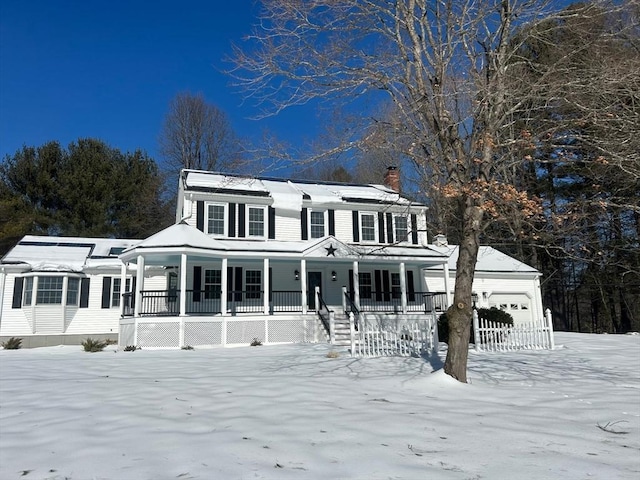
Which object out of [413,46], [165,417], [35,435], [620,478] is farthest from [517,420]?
[413,46]

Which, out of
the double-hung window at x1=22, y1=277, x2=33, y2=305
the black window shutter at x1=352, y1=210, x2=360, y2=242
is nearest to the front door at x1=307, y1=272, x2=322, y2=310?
the black window shutter at x1=352, y1=210, x2=360, y2=242

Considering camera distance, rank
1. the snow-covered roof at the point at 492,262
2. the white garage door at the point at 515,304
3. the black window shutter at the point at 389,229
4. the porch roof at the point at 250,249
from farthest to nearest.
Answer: the white garage door at the point at 515,304, the snow-covered roof at the point at 492,262, the black window shutter at the point at 389,229, the porch roof at the point at 250,249

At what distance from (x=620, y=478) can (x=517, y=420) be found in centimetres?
189

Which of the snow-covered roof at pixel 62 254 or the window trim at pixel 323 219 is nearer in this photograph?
the snow-covered roof at pixel 62 254

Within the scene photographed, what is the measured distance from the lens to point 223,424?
5223 mm

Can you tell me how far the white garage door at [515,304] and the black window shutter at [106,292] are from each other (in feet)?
59.6

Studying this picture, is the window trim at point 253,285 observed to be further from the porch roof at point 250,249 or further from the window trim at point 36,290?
the window trim at point 36,290

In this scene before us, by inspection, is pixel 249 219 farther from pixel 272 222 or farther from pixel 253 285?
pixel 253 285

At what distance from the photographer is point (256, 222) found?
19766 mm

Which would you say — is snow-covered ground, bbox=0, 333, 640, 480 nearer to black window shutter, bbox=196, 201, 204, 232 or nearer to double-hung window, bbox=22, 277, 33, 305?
black window shutter, bbox=196, 201, 204, 232

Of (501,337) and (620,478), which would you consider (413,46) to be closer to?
(620,478)

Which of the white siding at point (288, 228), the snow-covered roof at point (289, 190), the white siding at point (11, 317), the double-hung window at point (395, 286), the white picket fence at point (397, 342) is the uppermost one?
the snow-covered roof at point (289, 190)

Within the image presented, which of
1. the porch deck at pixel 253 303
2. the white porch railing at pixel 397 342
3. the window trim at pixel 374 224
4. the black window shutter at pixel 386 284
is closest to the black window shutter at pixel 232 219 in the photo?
the porch deck at pixel 253 303

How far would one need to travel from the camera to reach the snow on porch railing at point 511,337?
46.4 ft
